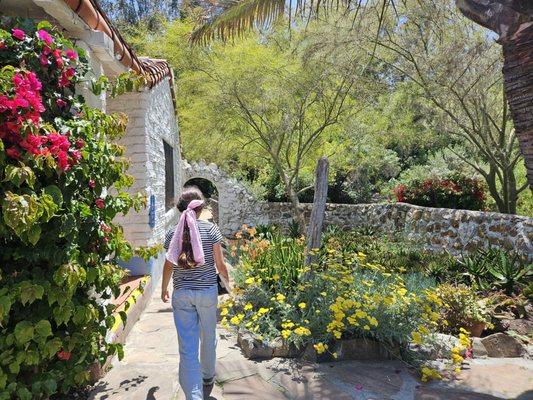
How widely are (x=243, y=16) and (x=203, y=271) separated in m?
3.89

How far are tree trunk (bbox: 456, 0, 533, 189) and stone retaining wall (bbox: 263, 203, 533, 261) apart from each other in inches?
216

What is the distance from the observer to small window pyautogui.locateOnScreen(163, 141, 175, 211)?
32.1 feet

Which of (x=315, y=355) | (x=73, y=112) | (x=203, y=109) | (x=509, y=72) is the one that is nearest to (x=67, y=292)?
(x=73, y=112)

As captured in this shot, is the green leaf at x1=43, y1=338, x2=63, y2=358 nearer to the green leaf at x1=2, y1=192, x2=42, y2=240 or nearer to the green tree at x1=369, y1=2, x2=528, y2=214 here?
the green leaf at x1=2, y1=192, x2=42, y2=240

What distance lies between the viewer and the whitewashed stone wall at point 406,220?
8.47m

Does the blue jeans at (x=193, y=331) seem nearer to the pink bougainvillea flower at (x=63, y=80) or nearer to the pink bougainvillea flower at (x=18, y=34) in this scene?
the pink bougainvillea flower at (x=63, y=80)

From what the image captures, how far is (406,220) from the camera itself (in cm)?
1178

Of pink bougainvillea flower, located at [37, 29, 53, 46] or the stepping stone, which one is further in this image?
the stepping stone

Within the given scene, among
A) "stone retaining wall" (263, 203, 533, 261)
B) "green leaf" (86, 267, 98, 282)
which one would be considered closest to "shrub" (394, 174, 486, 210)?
"stone retaining wall" (263, 203, 533, 261)

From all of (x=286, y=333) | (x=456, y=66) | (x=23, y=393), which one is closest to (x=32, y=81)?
(x=23, y=393)

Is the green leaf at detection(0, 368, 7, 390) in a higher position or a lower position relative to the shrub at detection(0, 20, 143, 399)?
lower

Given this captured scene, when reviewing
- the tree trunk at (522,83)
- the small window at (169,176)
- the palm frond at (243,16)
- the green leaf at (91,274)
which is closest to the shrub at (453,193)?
the small window at (169,176)

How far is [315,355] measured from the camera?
4.29 m

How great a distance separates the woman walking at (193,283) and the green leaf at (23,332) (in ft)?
3.46
